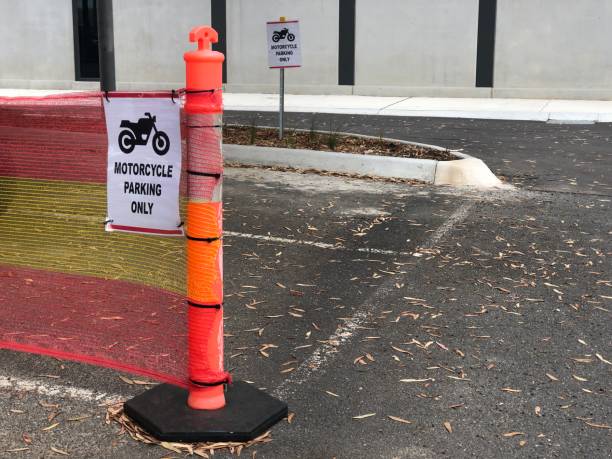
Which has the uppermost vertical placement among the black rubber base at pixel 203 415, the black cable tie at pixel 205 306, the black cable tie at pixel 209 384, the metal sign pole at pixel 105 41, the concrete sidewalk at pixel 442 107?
the metal sign pole at pixel 105 41

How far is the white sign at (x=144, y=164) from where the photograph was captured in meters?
3.53

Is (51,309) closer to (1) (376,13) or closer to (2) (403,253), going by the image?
(2) (403,253)

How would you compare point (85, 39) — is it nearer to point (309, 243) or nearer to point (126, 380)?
point (309, 243)

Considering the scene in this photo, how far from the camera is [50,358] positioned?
4578 mm

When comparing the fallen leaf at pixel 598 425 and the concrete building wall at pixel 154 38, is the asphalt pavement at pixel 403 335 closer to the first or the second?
the fallen leaf at pixel 598 425

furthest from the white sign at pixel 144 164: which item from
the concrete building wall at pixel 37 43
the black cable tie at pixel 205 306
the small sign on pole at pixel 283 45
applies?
the concrete building wall at pixel 37 43

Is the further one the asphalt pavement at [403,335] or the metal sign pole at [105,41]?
the metal sign pole at [105,41]

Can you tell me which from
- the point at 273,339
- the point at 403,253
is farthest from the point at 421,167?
the point at 273,339

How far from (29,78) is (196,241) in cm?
2309

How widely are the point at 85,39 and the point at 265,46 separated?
5970mm

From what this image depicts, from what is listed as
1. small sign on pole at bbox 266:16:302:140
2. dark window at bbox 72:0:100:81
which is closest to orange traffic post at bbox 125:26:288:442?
small sign on pole at bbox 266:16:302:140

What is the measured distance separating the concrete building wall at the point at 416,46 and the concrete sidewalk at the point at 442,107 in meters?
0.50

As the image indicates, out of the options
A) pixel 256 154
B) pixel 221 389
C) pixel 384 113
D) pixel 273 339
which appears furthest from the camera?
pixel 384 113

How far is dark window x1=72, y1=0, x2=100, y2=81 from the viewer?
23.6m
